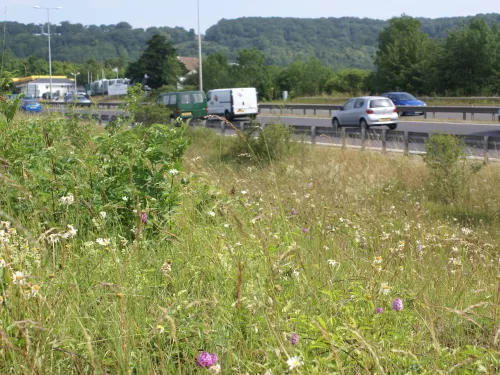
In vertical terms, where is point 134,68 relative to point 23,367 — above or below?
above

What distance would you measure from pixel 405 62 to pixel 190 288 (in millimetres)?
57329

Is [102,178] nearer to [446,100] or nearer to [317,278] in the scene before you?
[317,278]

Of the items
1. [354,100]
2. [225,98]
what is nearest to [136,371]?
[354,100]

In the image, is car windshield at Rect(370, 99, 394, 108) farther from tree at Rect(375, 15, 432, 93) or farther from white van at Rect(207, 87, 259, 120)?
tree at Rect(375, 15, 432, 93)

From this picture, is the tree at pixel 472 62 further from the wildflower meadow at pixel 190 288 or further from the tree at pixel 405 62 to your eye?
the wildflower meadow at pixel 190 288

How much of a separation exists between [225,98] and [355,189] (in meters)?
26.6

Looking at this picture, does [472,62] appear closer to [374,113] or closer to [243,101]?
[243,101]

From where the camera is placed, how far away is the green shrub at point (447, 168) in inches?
521

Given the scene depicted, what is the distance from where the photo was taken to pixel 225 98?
39.0 metres

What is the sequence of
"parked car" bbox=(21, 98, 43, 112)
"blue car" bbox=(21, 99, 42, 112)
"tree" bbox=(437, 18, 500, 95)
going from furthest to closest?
"tree" bbox=(437, 18, 500, 95), "blue car" bbox=(21, 99, 42, 112), "parked car" bbox=(21, 98, 43, 112)

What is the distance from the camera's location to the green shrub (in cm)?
1323

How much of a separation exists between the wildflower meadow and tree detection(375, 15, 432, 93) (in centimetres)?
5264

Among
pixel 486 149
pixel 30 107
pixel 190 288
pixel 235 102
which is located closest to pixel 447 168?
pixel 486 149

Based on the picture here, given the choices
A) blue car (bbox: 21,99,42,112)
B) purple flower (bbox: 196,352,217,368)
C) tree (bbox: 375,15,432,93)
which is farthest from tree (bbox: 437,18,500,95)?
→ purple flower (bbox: 196,352,217,368)
